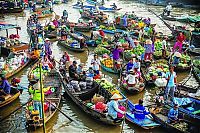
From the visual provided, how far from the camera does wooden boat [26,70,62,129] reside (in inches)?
552

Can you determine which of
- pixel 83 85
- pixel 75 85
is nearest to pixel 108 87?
pixel 83 85

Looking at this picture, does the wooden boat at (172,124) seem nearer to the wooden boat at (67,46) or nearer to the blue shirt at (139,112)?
the blue shirt at (139,112)

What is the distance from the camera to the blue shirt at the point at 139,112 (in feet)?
46.7

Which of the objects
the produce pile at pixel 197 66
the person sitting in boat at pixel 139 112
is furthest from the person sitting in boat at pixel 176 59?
the person sitting in boat at pixel 139 112

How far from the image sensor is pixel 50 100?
15.9 meters

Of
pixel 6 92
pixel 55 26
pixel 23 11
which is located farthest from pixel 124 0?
pixel 6 92

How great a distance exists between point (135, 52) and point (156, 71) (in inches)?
134

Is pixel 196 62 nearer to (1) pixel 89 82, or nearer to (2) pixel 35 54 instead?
(1) pixel 89 82

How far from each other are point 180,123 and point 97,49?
11.3 metres

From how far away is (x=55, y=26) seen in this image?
94.7ft

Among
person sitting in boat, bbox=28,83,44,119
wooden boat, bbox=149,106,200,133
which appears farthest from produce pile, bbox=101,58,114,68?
person sitting in boat, bbox=28,83,44,119

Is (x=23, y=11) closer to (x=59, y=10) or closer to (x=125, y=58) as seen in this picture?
(x=59, y=10)

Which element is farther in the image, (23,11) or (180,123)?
(23,11)

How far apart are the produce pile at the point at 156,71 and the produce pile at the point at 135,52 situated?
180 centimetres
